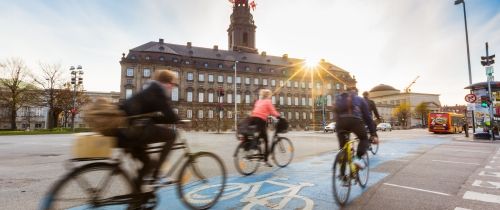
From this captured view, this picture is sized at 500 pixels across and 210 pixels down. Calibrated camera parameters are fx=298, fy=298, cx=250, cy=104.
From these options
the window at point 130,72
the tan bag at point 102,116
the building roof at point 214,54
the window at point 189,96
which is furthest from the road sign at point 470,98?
the window at point 130,72

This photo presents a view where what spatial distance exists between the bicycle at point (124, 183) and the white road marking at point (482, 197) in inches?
162

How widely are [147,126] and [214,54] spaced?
221ft

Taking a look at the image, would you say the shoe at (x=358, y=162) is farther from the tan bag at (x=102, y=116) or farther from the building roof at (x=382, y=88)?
the building roof at (x=382, y=88)

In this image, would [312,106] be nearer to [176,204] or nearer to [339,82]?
[339,82]

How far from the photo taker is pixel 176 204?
428cm

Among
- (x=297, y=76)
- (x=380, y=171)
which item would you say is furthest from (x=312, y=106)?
(x=380, y=171)

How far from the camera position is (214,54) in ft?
228

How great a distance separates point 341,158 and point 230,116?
61.8 m

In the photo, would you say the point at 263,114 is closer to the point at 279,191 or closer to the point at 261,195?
the point at 279,191

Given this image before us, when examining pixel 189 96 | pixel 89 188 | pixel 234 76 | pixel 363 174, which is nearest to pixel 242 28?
pixel 234 76

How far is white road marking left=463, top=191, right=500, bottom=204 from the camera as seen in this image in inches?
188

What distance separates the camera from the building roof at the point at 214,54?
62062 millimetres

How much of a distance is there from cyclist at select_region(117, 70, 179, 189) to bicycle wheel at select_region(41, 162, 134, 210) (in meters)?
0.26

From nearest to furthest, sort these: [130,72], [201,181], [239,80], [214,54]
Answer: [201,181], [130,72], [214,54], [239,80]
